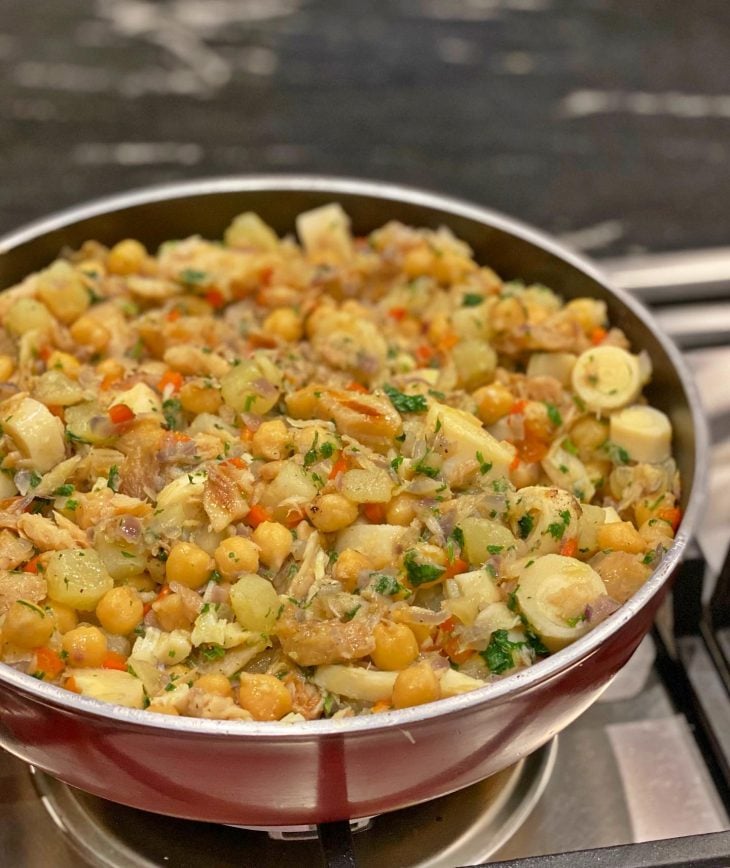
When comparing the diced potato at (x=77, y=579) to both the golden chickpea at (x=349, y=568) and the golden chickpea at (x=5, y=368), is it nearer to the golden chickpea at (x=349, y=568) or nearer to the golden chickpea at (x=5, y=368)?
the golden chickpea at (x=349, y=568)

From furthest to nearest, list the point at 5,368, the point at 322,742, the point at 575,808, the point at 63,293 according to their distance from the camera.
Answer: the point at 63,293 → the point at 5,368 → the point at 575,808 → the point at 322,742

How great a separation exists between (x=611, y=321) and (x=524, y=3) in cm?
272

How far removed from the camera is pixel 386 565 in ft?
4.21

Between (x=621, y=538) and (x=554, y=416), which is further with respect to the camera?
(x=554, y=416)

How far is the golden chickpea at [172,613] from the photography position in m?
1.24

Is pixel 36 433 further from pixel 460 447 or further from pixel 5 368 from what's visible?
pixel 460 447

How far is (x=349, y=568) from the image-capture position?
1256mm

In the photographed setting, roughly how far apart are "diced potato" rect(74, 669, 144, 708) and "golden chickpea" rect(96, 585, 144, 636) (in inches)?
2.9

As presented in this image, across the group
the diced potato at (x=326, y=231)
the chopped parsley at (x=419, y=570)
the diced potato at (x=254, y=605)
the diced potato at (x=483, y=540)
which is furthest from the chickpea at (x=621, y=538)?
the diced potato at (x=326, y=231)

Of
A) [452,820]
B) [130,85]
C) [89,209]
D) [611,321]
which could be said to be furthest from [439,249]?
[130,85]

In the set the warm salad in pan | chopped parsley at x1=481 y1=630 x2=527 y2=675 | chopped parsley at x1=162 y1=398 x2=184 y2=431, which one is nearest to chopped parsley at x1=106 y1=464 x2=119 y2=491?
the warm salad in pan

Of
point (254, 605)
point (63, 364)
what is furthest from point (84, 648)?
point (63, 364)

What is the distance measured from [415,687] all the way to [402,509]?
265mm

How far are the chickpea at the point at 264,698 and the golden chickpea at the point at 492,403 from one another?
537 mm
